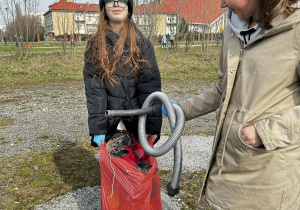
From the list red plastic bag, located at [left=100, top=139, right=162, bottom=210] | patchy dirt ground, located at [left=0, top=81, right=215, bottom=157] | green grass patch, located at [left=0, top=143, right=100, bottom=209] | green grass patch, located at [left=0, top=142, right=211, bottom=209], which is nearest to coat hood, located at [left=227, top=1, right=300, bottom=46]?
red plastic bag, located at [left=100, top=139, right=162, bottom=210]

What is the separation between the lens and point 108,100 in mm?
2098

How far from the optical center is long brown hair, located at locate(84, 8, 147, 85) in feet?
6.56

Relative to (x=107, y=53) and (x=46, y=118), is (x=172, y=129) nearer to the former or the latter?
(x=107, y=53)

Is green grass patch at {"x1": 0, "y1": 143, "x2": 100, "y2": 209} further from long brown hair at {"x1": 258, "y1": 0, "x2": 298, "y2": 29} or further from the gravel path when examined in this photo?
long brown hair at {"x1": 258, "y1": 0, "x2": 298, "y2": 29}

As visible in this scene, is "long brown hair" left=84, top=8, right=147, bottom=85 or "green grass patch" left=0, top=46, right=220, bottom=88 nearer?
"long brown hair" left=84, top=8, right=147, bottom=85

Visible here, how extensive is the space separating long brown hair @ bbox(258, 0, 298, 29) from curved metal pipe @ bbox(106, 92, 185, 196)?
0.57 meters

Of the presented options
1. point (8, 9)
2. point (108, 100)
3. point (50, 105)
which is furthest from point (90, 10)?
point (108, 100)

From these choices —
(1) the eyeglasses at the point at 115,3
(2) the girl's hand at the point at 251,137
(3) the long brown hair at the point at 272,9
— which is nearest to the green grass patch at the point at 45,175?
(1) the eyeglasses at the point at 115,3

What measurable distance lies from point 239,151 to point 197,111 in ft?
1.41

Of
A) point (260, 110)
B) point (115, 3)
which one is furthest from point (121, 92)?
point (260, 110)

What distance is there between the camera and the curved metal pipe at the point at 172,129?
4.29 ft

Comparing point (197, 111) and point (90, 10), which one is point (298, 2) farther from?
point (90, 10)

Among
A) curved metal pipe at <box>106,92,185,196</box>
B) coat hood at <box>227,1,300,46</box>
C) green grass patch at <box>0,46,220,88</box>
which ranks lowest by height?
green grass patch at <box>0,46,220,88</box>

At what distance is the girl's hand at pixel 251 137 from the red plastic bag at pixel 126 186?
23.9 inches
